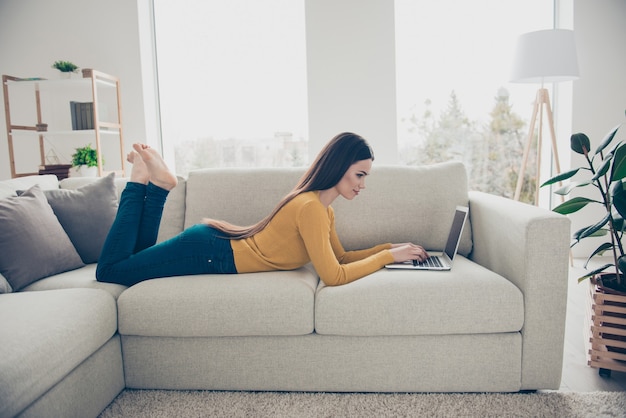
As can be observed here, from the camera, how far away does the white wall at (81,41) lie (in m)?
3.88

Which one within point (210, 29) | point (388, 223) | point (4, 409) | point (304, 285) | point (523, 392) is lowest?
point (523, 392)

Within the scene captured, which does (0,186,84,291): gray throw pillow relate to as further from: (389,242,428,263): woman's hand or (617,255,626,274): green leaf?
(617,255,626,274): green leaf

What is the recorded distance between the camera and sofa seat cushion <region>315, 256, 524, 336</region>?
5.25ft

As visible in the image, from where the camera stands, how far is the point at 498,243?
1.87m

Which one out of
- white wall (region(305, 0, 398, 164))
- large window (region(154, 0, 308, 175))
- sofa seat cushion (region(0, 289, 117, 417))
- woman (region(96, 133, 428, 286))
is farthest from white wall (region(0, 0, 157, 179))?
sofa seat cushion (region(0, 289, 117, 417))

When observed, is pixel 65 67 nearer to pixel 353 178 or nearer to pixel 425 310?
pixel 353 178

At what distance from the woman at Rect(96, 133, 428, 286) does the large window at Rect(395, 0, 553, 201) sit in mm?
2347

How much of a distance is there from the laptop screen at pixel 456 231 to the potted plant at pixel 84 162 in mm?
2820

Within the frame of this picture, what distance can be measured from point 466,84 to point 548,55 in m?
1.02

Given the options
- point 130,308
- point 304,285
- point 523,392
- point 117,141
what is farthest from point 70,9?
point 523,392

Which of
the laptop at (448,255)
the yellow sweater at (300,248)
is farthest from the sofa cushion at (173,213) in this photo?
the laptop at (448,255)

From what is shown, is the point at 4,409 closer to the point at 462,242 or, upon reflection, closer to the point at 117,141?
the point at 462,242

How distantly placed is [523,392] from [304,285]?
0.90m

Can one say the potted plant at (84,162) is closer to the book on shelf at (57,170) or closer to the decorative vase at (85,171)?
the decorative vase at (85,171)
